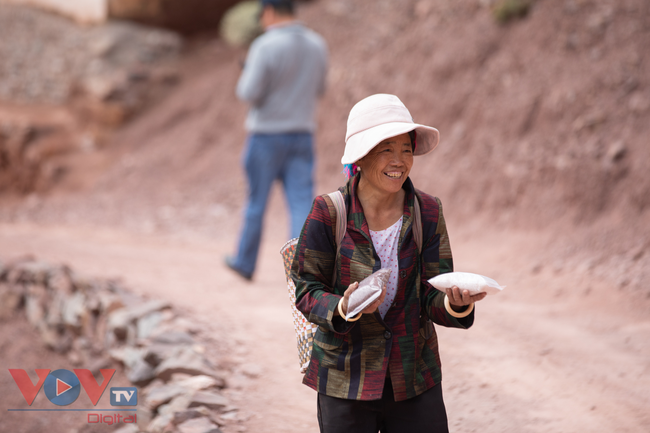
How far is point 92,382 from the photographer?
482cm

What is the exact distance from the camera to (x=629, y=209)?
5.39 meters

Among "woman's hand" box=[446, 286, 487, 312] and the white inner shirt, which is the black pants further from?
"woman's hand" box=[446, 286, 487, 312]

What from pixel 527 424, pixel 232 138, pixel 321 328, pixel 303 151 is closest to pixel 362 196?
pixel 321 328

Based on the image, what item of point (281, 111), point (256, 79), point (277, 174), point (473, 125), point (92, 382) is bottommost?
point (92, 382)

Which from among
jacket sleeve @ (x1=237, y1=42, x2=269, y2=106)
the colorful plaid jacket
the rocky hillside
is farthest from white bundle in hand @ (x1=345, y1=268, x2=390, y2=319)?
the rocky hillside

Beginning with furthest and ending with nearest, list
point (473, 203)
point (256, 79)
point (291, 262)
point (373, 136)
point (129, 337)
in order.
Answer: point (473, 203), point (256, 79), point (129, 337), point (291, 262), point (373, 136)

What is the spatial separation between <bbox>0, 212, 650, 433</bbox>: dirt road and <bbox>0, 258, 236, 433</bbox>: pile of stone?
19 centimetres

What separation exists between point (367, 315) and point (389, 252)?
23 centimetres

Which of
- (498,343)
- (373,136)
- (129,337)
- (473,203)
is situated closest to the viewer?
(373,136)

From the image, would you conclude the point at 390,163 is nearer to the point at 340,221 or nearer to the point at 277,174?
the point at 340,221

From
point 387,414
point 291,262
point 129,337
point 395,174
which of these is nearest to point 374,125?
point 395,174

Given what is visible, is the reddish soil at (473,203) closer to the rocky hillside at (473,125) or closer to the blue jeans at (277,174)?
the rocky hillside at (473,125)

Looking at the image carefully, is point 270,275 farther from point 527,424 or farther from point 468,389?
point 527,424

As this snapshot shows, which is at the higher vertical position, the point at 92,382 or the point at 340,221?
the point at 340,221
